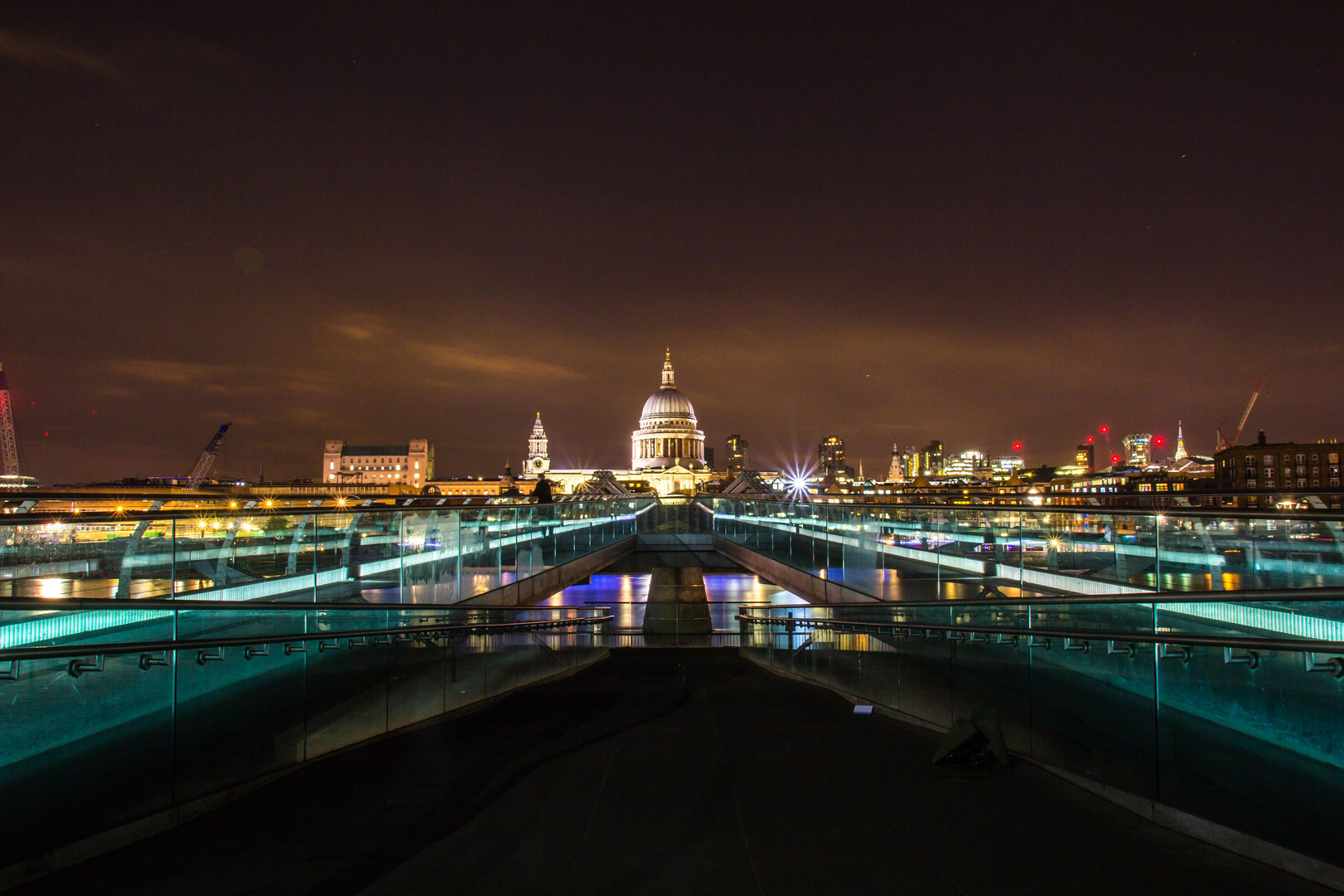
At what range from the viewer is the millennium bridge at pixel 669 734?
4223 millimetres

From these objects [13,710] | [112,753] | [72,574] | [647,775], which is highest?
[72,574]

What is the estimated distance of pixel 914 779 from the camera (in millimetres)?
5715

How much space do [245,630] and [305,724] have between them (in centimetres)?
81

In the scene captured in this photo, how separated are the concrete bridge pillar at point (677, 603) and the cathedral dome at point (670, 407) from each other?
517 feet

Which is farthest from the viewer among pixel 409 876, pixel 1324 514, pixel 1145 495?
pixel 1145 495

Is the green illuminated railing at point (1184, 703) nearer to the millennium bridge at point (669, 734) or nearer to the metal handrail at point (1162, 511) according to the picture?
the millennium bridge at point (669, 734)

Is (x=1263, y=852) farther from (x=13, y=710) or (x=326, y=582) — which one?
(x=326, y=582)

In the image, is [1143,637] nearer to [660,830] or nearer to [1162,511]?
[1162,511]

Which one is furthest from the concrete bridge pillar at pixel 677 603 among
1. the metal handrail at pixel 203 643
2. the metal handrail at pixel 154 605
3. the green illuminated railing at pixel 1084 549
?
the metal handrail at pixel 154 605

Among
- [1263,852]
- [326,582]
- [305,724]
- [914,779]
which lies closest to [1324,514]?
[1263,852]

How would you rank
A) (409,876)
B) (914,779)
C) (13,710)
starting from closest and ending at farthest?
(409,876), (13,710), (914,779)

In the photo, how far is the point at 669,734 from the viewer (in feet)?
23.5

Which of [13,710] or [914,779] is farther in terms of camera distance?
[914,779]

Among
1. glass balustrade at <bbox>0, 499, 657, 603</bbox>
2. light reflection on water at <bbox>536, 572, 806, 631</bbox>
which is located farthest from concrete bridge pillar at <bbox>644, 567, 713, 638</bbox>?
glass balustrade at <bbox>0, 499, 657, 603</bbox>
